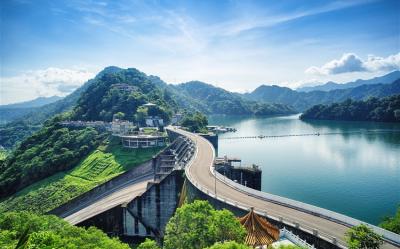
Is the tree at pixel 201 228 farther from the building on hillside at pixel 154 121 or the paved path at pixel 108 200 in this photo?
the building on hillside at pixel 154 121

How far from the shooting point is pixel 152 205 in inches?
1998

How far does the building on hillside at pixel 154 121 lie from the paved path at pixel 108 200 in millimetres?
49124

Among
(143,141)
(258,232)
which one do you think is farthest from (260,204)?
(143,141)

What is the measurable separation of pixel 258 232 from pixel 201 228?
4291 mm

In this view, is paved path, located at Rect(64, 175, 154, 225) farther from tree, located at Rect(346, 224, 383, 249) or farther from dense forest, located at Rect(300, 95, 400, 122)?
dense forest, located at Rect(300, 95, 400, 122)

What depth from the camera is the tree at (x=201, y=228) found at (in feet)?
70.4

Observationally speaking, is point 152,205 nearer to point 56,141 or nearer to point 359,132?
point 56,141

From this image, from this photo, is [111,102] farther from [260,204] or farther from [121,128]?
[260,204]

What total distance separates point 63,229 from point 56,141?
2969 inches

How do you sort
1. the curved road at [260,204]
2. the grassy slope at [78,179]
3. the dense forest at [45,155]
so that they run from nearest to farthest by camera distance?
the curved road at [260,204]
the grassy slope at [78,179]
the dense forest at [45,155]

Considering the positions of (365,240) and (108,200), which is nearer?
(365,240)

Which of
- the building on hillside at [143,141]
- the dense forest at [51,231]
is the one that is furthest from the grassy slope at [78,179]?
the dense forest at [51,231]

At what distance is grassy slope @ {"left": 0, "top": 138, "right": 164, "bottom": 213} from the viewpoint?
6875 centimetres

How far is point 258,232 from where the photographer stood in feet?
76.8
